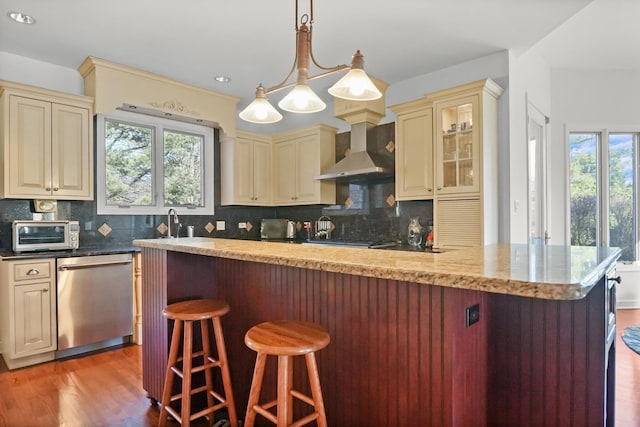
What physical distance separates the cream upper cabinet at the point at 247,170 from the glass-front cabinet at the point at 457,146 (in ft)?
7.93

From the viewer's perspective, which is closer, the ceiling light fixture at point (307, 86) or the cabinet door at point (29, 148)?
the ceiling light fixture at point (307, 86)

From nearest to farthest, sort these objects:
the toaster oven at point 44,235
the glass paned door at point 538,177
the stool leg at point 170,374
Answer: the stool leg at point 170,374 → the toaster oven at point 44,235 → the glass paned door at point 538,177

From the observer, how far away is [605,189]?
4.59 metres

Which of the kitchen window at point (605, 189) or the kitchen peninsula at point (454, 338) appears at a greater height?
the kitchen window at point (605, 189)

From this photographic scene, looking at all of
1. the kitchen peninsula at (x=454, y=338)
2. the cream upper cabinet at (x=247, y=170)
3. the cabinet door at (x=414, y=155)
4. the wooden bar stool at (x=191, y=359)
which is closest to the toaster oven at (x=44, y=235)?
the cream upper cabinet at (x=247, y=170)

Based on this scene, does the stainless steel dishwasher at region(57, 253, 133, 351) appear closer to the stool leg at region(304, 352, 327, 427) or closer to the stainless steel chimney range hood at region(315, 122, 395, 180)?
the stainless steel chimney range hood at region(315, 122, 395, 180)

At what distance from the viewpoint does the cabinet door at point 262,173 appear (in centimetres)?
488

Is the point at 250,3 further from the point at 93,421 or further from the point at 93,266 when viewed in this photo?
the point at 93,421

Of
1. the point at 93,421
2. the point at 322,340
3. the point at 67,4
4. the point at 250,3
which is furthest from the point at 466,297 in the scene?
the point at 67,4

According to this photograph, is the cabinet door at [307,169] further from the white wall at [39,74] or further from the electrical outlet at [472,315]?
the electrical outlet at [472,315]

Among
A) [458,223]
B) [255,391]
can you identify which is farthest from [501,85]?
[255,391]

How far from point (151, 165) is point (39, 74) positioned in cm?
124

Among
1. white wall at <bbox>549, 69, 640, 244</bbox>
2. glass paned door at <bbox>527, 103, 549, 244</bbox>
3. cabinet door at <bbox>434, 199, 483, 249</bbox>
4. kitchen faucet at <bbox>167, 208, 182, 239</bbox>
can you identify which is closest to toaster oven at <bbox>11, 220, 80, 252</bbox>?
kitchen faucet at <bbox>167, 208, 182, 239</bbox>

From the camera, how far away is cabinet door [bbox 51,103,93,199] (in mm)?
3240
